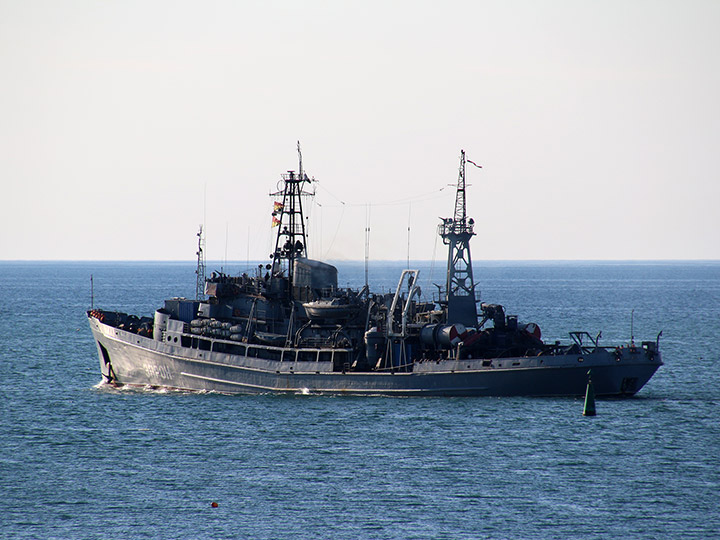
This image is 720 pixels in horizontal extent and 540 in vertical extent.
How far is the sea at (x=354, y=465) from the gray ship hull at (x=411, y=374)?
0.86 meters

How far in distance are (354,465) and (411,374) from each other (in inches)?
520

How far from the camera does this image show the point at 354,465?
139ft

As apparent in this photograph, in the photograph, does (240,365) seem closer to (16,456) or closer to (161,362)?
(161,362)

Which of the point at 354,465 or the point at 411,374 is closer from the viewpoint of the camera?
the point at 354,465

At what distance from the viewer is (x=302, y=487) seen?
3925 cm

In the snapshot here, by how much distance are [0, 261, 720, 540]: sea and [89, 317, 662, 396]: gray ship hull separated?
86cm

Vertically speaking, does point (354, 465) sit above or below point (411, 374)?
below

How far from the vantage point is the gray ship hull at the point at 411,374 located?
52969 millimetres

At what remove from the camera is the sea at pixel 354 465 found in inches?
1380

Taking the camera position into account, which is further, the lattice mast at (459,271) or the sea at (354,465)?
the lattice mast at (459,271)

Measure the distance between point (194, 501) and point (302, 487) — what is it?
458cm

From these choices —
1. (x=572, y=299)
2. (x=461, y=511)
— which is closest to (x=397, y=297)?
(x=461, y=511)

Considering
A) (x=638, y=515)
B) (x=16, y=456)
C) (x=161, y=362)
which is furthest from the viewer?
(x=161, y=362)

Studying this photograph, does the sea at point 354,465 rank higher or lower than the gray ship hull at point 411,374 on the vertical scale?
lower
